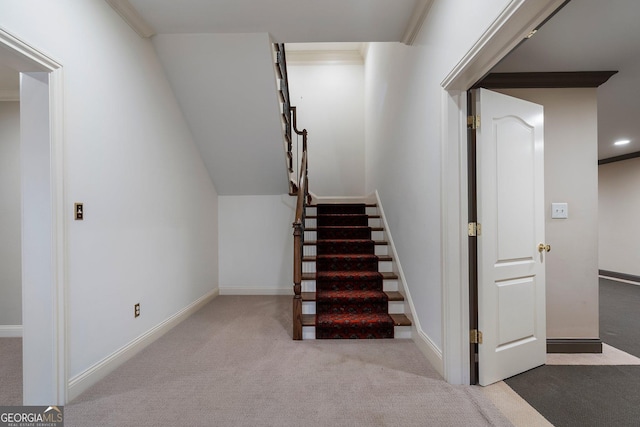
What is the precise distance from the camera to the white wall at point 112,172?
1660 mm

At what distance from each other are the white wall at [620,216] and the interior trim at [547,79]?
461 centimetres

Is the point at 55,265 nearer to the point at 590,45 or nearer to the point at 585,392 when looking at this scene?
the point at 585,392

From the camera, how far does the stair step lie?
2473mm

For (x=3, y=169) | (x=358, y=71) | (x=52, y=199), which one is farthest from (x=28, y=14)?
(x=358, y=71)

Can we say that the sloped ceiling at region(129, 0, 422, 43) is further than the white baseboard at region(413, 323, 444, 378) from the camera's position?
Yes

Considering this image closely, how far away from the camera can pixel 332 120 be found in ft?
17.3

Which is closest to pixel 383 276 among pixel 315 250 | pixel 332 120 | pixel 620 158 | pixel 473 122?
pixel 315 250

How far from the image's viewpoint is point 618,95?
2771 millimetres

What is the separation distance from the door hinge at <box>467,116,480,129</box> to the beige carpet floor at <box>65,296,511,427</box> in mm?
1697

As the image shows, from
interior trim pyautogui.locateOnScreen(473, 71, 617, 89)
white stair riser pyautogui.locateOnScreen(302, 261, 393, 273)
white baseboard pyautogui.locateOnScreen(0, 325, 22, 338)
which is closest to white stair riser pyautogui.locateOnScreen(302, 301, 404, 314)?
white stair riser pyautogui.locateOnScreen(302, 261, 393, 273)

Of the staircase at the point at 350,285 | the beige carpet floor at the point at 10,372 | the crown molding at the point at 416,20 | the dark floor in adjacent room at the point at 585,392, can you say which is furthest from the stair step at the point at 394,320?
the crown molding at the point at 416,20

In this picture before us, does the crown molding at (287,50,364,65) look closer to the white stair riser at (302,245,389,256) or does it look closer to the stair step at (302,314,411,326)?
the white stair riser at (302,245,389,256)

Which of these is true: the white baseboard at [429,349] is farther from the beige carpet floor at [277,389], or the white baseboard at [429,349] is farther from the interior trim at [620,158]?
the interior trim at [620,158]

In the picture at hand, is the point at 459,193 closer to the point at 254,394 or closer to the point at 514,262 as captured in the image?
the point at 514,262
